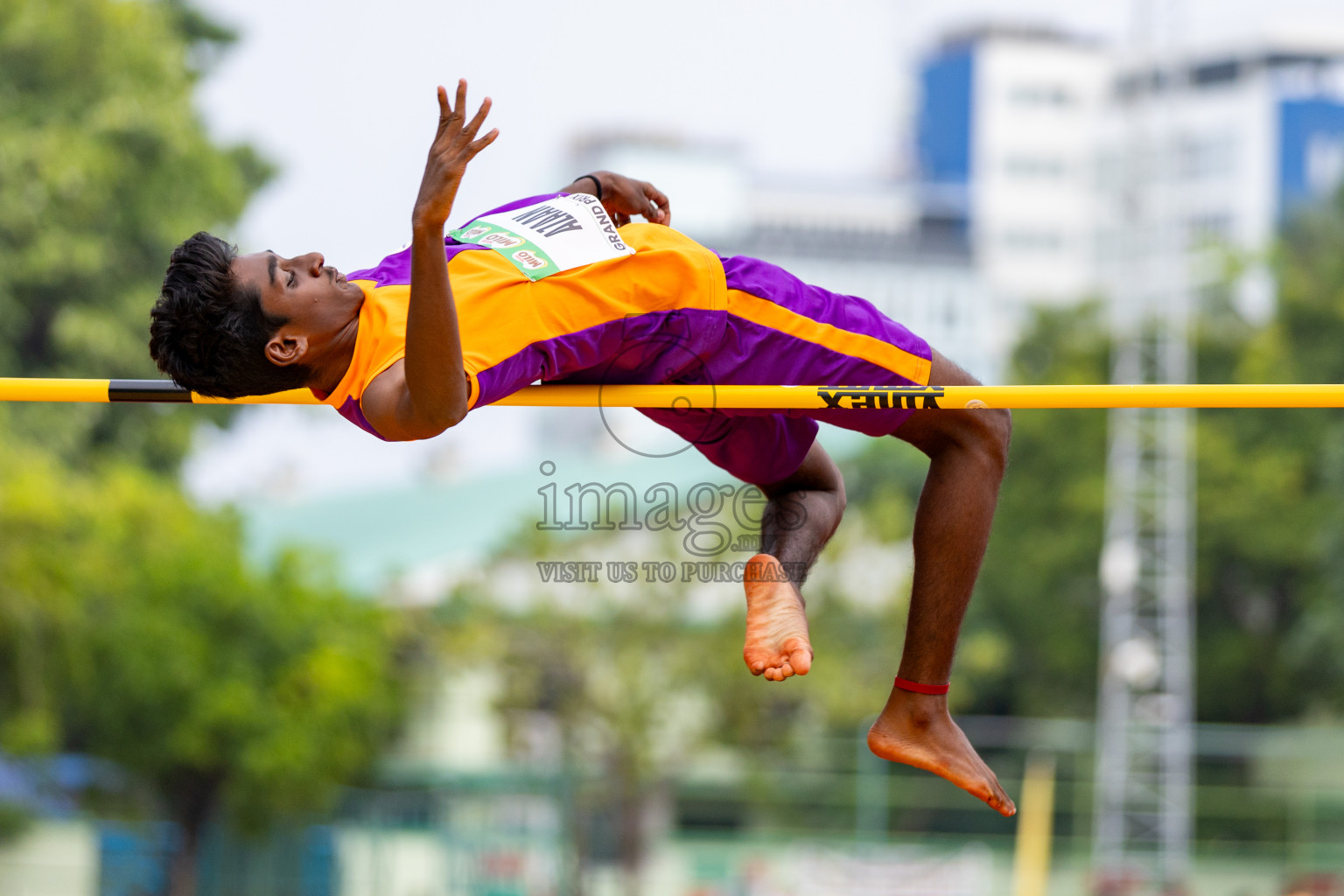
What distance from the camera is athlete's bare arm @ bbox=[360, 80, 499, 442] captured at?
10.3 feet

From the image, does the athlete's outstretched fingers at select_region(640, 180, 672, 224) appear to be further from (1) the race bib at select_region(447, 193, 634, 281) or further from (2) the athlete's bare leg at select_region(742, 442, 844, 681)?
(2) the athlete's bare leg at select_region(742, 442, 844, 681)

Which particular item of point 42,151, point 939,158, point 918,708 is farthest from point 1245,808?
point 939,158

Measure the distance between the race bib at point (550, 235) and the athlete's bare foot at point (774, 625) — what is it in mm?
835

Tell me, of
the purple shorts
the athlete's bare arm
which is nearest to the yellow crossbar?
the purple shorts

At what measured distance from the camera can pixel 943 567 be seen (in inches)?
A: 153

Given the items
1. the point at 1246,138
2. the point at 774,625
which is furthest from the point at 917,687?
the point at 1246,138

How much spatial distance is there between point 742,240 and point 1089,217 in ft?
48.5

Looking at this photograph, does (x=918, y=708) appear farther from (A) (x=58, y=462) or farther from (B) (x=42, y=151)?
(B) (x=42, y=151)

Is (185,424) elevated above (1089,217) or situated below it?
below

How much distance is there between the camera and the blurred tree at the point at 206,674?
15.6m

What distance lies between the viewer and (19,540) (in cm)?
1305

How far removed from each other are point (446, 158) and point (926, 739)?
1.76 meters

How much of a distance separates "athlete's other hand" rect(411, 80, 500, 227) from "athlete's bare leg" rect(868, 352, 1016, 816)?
4.21ft

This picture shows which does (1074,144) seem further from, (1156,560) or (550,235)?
(550,235)
